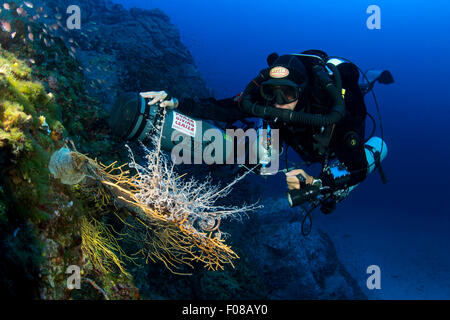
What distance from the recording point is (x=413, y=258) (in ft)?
57.3

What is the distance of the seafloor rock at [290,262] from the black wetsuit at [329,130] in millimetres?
4706

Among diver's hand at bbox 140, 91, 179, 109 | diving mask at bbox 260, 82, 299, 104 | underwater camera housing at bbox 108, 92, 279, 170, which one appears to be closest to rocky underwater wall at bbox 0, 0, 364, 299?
underwater camera housing at bbox 108, 92, 279, 170

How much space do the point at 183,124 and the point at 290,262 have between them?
679 cm

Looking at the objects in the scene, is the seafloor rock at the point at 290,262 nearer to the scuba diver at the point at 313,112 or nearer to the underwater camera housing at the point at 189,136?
the underwater camera housing at the point at 189,136

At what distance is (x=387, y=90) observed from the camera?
2901 inches

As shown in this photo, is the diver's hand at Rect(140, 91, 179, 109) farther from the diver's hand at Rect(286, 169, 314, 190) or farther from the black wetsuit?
the diver's hand at Rect(286, 169, 314, 190)

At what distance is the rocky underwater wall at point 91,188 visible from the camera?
154cm

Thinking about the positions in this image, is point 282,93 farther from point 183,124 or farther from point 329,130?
point 183,124

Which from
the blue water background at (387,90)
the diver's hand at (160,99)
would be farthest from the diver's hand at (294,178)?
the blue water background at (387,90)

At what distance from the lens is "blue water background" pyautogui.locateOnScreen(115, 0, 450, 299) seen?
1770 cm

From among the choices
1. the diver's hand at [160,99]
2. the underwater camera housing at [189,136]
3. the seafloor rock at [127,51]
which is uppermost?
the seafloor rock at [127,51]

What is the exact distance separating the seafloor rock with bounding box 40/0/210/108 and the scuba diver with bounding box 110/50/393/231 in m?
4.51

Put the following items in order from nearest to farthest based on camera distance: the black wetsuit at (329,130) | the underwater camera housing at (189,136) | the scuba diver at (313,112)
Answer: the scuba diver at (313,112)
the underwater camera housing at (189,136)
the black wetsuit at (329,130)

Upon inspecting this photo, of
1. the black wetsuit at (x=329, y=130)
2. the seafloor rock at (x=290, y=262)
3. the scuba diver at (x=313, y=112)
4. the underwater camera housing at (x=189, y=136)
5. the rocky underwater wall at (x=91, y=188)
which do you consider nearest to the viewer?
the rocky underwater wall at (x=91, y=188)
